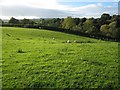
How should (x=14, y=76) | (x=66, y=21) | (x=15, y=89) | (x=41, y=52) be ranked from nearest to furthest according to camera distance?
(x=15, y=89) → (x=14, y=76) → (x=41, y=52) → (x=66, y=21)

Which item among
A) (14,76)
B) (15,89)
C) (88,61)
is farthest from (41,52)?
(15,89)

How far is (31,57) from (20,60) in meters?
1.17

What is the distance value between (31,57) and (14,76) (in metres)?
3.97

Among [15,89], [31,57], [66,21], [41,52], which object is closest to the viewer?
[15,89]

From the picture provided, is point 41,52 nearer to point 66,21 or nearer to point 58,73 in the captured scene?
point 58,73

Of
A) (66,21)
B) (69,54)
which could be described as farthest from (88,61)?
(66,21)

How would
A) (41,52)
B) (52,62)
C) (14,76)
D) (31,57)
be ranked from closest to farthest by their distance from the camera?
1. (14,76)
2. (52,62)
3. (31,57)
4. (41,52)

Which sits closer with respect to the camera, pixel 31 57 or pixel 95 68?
pixel 95 68

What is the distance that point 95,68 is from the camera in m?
16.6

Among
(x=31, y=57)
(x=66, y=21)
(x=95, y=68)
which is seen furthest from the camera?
(x=66, y=21)

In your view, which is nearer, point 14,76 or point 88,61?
point 14,76

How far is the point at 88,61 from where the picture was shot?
17984 mm

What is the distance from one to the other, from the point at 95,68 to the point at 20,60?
5.37m

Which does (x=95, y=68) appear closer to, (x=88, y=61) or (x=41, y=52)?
(x=88, y=61)
